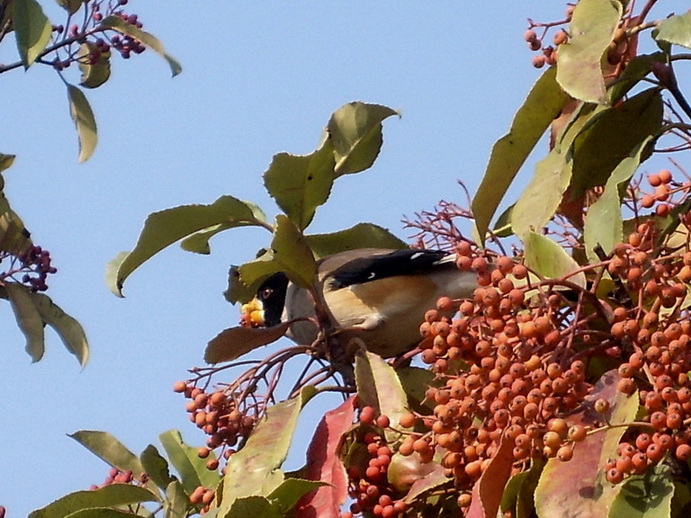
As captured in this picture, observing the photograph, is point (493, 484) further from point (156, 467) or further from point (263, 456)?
point (156, 467)

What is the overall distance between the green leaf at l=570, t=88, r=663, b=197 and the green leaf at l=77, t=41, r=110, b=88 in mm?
2922

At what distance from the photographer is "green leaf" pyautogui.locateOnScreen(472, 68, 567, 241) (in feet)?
6.42

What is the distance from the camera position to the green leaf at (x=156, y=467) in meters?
2.36

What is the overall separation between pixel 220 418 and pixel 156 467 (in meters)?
0.29

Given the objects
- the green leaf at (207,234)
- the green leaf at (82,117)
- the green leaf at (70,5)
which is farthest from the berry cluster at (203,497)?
the green leaf at (70,5)

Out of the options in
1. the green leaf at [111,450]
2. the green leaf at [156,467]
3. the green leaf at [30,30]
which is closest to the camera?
the green leaf at [156,467]

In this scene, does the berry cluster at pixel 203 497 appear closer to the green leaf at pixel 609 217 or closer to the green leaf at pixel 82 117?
the green leaf at pixel 609 217

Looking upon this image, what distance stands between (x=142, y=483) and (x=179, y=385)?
0.37 m

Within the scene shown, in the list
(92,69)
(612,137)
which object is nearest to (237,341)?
(612,137)

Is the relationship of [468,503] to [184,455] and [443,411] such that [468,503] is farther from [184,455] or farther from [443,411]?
[184,455]

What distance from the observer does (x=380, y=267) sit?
3350 millimetres

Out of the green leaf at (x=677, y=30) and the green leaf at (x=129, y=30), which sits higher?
the green leaf at (x=129, y=30)

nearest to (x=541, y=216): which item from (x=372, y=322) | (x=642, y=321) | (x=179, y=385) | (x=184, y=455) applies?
(x=642, y=321)

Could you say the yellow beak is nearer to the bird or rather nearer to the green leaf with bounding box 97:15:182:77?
the bird
